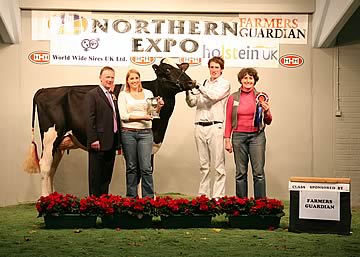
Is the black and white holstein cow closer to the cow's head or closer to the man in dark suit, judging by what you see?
the cow's head

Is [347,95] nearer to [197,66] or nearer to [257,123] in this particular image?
[197,66]

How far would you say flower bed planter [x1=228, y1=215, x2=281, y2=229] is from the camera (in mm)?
5691

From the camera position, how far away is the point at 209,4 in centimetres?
848

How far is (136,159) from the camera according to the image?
21.2 ft

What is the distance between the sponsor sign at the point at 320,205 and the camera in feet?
17.6

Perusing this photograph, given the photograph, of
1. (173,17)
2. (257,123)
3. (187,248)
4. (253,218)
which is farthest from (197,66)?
(187,248)

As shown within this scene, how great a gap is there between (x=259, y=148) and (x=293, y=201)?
1.03 metres

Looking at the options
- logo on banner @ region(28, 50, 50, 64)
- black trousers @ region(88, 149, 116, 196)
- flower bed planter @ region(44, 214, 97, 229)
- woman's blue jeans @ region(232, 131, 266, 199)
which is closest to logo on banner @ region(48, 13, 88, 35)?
logo on banner @ region(28, 50, 50, 64)

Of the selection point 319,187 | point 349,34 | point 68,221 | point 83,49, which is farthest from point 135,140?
point 349,34

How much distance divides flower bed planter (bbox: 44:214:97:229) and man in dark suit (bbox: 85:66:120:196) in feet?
2.11

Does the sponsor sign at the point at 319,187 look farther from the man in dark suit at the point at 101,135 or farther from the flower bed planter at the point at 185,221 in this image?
the man in dark suit at the point at 101,135

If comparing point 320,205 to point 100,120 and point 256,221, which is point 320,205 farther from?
point 100,120

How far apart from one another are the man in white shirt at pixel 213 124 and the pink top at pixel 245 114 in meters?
0.20

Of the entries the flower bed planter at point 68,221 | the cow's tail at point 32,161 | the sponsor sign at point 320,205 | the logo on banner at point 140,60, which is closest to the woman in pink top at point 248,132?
the sponsor sign at point 320,205
